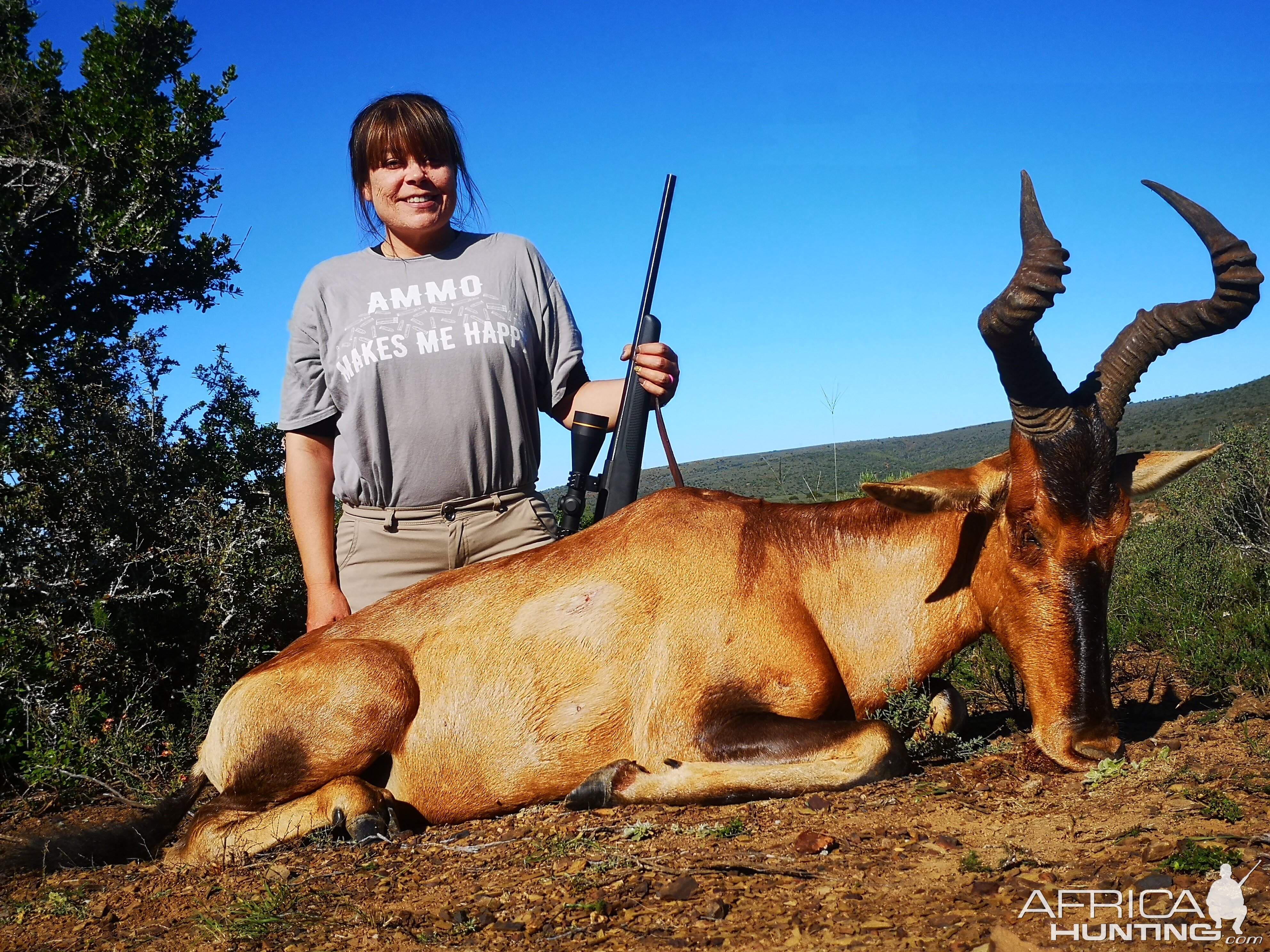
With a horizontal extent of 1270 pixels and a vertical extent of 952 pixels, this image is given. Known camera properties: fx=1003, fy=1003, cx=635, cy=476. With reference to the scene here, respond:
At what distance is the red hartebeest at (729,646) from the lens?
4.57 m

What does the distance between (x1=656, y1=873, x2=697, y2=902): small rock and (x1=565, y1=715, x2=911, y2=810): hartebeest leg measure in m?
1.03

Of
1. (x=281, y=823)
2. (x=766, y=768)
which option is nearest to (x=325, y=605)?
(x=281, y=823)

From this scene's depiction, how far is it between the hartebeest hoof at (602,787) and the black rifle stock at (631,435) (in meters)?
1.83

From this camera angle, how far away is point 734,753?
4.53 meters

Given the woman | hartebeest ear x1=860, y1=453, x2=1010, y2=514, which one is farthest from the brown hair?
hartebeest ear x1=860, y1=453, x2=1010, y2=514

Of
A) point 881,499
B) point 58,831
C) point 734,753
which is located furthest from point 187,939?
point 881,499

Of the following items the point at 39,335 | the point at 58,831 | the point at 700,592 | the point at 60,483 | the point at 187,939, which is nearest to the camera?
the point at 187,939

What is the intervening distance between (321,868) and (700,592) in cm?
208

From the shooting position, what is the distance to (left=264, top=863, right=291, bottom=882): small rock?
416 centimetres

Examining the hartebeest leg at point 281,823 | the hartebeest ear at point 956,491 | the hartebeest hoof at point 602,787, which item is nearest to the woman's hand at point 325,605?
the hartebeest leg at point 281,823

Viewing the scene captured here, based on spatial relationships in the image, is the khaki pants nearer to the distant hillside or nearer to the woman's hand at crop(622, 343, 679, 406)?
the woman's hand at crop(622, 343, 679, 406)

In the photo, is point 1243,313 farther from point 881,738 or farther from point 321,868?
point 321,868

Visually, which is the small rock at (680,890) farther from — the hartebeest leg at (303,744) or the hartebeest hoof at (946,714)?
the hartebeest hoof at (946,714)
